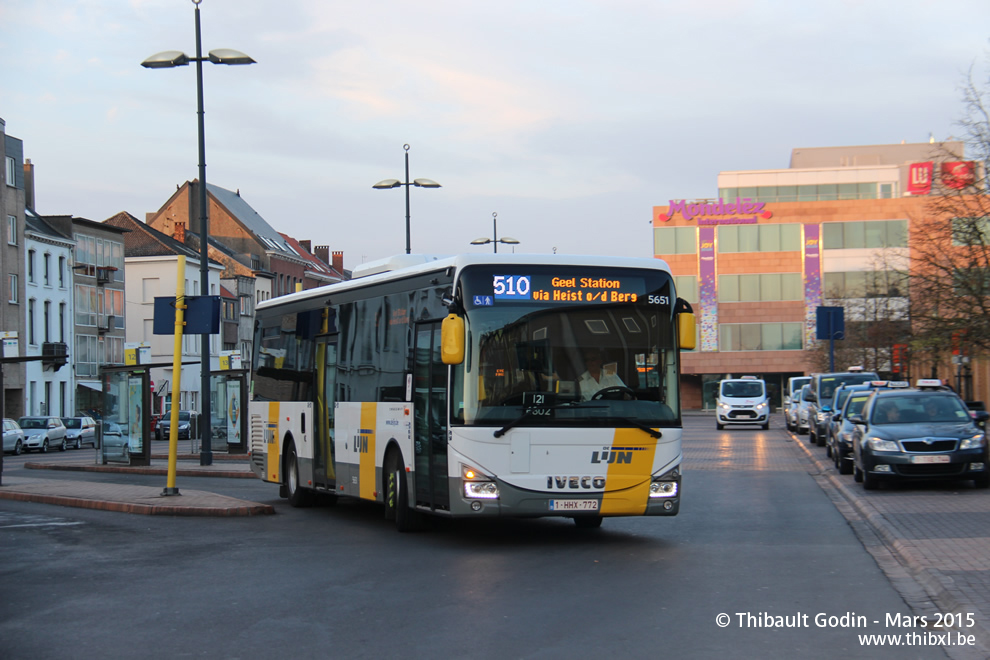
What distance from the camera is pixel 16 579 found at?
11680 millimetres

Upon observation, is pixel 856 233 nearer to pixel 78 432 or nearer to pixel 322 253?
pixel 78 432

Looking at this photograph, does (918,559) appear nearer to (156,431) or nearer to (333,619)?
(333,619)

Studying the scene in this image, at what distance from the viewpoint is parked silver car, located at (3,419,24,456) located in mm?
53812

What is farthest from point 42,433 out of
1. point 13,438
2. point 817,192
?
point 817,192

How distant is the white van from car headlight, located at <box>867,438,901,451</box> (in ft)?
110

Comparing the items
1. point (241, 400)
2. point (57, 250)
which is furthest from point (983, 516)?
point (57, 250)

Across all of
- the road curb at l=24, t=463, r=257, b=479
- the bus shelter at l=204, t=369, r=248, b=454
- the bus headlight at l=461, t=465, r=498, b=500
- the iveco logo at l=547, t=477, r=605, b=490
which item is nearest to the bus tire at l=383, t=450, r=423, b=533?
the bus headlight at l=461, t=465, r=498, b=500

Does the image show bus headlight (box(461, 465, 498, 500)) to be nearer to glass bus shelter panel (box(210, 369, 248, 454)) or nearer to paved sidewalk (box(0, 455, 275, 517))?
paved sidewalk (box(0, 455, 275, 517))

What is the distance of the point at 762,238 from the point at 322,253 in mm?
53850

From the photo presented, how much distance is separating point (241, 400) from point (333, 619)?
28.2m

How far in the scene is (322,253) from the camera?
443 feet

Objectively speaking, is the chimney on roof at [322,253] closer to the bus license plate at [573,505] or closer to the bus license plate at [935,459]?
the bus license plate at [935,459]

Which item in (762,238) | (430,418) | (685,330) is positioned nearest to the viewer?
(685,330)

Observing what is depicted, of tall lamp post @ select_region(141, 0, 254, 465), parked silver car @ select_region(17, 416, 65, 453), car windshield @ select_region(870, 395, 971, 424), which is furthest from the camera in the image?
parked silver car @ select_region(17, 416, 65, 453)
